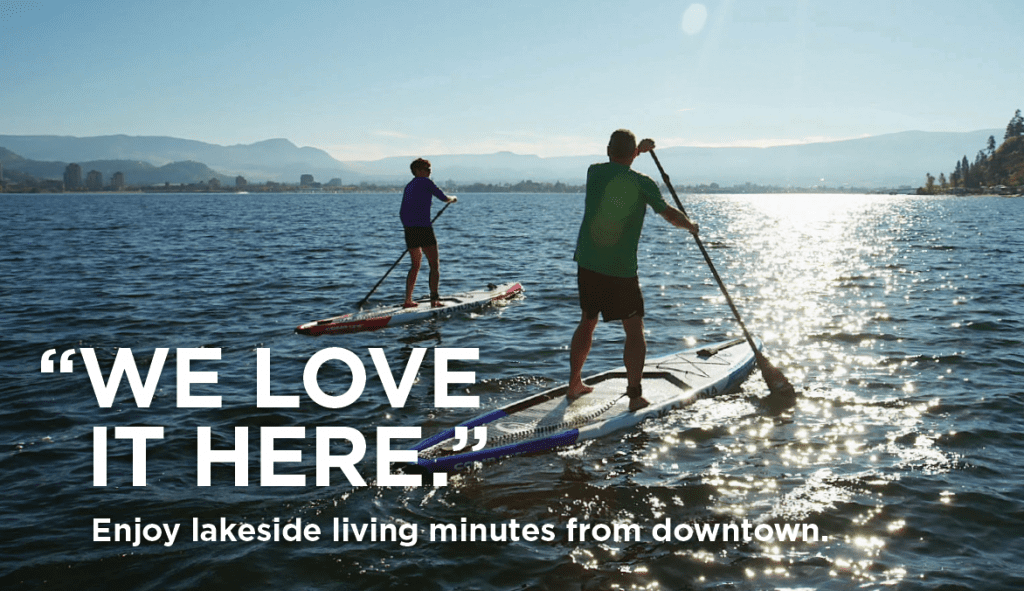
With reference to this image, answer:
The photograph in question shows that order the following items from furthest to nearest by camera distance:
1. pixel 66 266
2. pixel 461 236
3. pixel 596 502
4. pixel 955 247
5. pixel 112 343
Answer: pixel 461 236
pixel 955 247
pixel 66 266
pixel 112 343
pixel 596 502

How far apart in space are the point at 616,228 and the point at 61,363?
8.29 meters

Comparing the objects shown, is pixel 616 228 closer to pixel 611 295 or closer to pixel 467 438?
pixel 611 295

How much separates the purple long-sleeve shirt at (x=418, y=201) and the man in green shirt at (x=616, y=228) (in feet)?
20.7

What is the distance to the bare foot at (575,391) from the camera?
764 centimetres

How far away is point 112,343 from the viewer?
37.3 feet

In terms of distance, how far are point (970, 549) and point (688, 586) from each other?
2.16m

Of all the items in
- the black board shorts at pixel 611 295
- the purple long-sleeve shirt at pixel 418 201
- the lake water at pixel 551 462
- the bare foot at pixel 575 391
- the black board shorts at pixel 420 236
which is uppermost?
the purple long-sleeve shirt at pixel 418 201

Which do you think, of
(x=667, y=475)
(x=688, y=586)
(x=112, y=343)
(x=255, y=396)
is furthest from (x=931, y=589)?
(x=112, y=343)

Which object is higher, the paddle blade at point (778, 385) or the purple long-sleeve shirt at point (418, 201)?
the purple long-sleeve shirt at point (418, 201)

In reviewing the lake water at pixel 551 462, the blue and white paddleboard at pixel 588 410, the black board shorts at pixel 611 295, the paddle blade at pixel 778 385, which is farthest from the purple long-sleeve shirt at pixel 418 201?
the paddle blade at pixel 778 385

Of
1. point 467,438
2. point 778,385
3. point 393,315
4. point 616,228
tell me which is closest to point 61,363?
point 393,315

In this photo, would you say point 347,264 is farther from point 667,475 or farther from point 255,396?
point 667,475

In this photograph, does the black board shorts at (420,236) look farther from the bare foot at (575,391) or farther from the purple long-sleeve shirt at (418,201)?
the bare foot at (575,391)

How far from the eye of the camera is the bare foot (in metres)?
7.64
